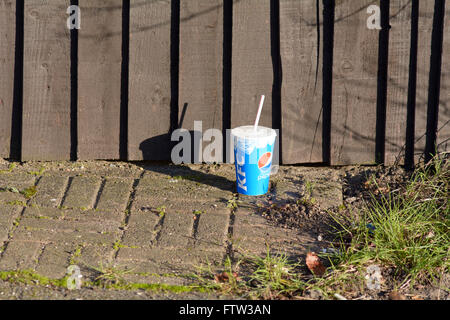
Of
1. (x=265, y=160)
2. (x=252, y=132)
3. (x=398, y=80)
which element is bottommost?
(x=265, y=160)

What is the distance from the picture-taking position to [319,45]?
14.6 ft

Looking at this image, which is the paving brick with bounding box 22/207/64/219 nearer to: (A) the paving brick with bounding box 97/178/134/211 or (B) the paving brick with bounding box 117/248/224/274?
(A) the paving brick with bounding box 97/178/134/211

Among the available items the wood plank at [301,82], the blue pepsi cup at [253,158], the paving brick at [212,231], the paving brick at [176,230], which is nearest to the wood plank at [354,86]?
the wood plank at [301,82]

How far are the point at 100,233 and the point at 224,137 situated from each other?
1176mm

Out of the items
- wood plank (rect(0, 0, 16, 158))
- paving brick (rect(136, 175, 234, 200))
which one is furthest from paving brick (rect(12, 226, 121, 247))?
wood plank (rect(0, 0, 16, 158))

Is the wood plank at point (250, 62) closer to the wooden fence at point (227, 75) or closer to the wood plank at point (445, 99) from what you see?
the wooden fence at point (227, 75)

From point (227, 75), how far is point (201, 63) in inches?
7.2

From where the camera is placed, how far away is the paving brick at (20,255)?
347 cm

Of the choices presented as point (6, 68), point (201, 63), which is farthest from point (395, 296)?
point (6, 68)

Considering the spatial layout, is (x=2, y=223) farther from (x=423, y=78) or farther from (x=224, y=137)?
(x=423, y=78)

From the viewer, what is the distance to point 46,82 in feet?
14.9

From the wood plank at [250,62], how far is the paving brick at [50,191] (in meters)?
1.14

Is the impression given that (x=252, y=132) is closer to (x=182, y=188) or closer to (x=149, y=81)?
(x=182, y=188)
